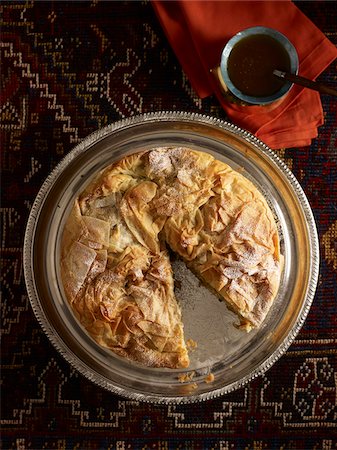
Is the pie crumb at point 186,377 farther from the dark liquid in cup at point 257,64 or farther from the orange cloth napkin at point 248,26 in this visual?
the dark liquid in cup at point 257,64

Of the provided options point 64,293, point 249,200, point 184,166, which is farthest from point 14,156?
point 249,200

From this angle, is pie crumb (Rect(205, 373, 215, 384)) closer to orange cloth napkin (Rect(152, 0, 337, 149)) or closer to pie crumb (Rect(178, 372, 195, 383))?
pie crumb (Rect(178, 372, 195, 383))

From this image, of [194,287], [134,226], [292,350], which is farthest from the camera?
[292,350]

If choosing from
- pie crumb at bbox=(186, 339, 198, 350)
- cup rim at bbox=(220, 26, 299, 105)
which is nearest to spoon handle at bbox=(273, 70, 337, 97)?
cup rim at bbox=(220, 26, 299, 105)

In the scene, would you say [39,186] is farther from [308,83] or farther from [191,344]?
[308,83]

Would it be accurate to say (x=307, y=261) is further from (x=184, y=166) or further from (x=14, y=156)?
(x=14, y=156)

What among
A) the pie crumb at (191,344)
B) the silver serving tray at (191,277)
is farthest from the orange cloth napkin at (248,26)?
the pie crumb at (191,344)
